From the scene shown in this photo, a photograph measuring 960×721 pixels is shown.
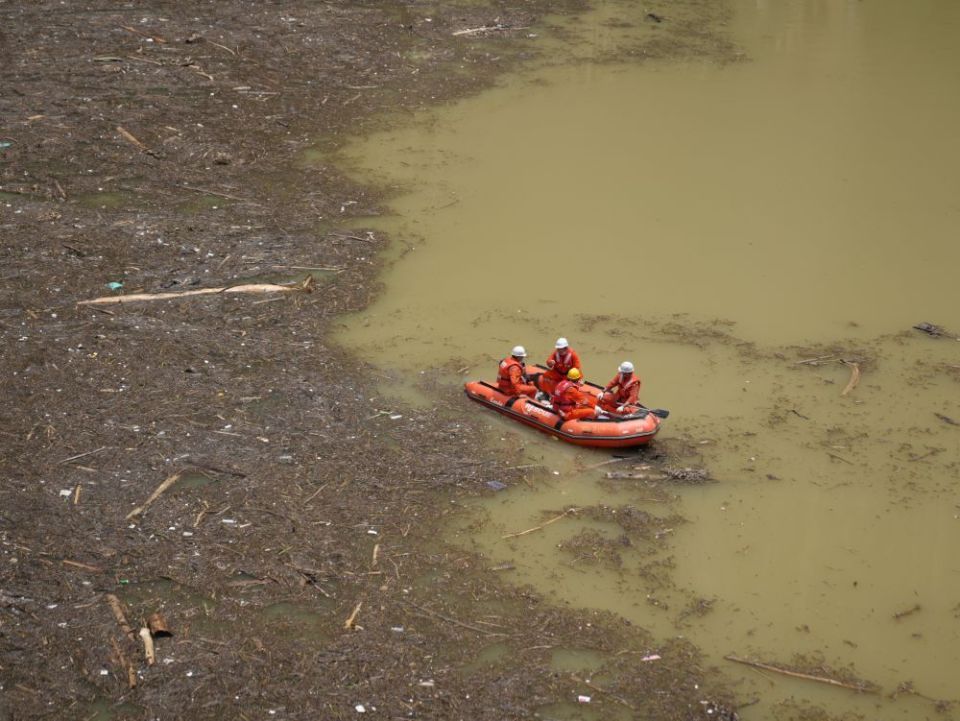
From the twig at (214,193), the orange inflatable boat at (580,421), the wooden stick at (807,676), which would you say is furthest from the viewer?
the twig at (214,193)

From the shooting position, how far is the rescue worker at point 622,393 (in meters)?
9.80

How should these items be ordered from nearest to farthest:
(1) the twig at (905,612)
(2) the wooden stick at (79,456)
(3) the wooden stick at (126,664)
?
(3) the wooden stick at (126,664) → (1) the twig at (905,612) → (2) the wooden stick at (79,456)

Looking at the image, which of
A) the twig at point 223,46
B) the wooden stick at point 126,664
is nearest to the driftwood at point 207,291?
the wooden stick at point 126,664

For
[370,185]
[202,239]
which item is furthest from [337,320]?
[370,185]

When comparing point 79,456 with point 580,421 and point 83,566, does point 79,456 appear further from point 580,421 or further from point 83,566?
point 580,421

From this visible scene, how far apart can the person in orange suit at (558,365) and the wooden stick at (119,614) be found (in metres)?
3.92

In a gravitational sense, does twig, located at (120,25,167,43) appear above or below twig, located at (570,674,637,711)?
above

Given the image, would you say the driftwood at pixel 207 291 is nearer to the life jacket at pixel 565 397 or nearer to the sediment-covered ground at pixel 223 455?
the sediment-covered ground at pixel 223 455

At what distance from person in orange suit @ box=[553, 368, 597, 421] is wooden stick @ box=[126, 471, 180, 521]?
3.07 metres

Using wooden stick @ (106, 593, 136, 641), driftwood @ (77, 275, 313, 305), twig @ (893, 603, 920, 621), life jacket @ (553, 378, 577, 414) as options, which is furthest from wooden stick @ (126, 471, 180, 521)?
twig @ (893, 603, 920, 621)

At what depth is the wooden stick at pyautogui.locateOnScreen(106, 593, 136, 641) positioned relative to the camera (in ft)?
25.0

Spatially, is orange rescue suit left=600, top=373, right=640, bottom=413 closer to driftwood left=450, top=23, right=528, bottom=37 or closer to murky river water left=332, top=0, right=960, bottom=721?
murky river water left=332, top=0, right=960, bottom=721

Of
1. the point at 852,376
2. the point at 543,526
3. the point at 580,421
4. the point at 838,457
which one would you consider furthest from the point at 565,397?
the point at 852,376

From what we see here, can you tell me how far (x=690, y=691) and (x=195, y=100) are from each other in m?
10.9
